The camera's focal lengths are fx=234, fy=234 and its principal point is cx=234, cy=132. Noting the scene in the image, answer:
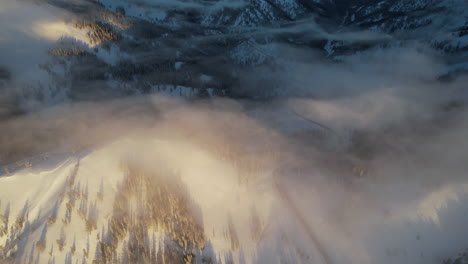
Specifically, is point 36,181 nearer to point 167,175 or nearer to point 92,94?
point 167,175

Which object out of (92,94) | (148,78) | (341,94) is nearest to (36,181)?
(92,94)

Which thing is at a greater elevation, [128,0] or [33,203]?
[128,0]

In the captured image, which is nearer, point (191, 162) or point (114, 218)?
point (114, 218)

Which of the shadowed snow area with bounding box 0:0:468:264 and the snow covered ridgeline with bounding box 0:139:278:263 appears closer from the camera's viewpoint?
the snow covered ridgeline with bounding box 0:139:278:263

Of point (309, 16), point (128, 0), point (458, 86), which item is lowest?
point (458, 86)

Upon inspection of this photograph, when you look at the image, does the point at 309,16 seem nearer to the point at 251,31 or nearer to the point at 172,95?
the point at 251,31

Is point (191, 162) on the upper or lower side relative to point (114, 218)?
lower

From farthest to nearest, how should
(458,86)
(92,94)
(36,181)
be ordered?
(458,86) < (92,94) < (36,181)

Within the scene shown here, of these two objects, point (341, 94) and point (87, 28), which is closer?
point (87, 28)

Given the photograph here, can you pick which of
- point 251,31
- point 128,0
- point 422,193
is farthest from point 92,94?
point 251,31

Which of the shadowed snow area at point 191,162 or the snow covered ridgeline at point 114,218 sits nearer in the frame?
the snow covered ridgeline at point 114,218

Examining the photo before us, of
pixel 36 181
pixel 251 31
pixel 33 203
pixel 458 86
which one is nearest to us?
pixel 33 203
